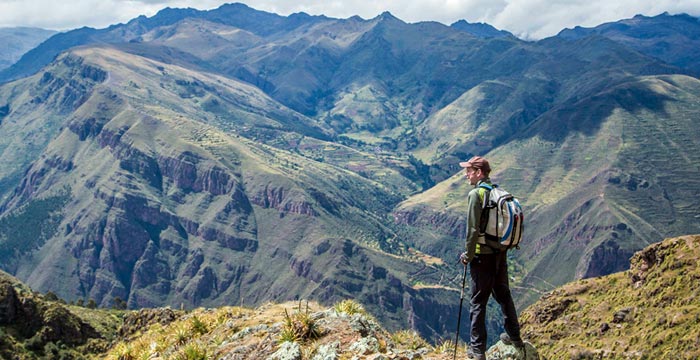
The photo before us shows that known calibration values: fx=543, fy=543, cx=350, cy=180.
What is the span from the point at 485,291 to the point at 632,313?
2273 inches

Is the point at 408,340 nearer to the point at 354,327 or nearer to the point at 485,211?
the point at 354,327

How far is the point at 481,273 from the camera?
18375 millimetres

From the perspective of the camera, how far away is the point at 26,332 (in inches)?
2250

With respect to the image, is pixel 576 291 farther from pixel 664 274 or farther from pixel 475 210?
pixel 475 210

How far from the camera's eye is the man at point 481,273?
57.7ft

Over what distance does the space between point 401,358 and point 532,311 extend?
6700cm

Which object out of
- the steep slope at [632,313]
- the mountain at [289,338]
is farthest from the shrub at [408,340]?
the steep slope at [632,313]

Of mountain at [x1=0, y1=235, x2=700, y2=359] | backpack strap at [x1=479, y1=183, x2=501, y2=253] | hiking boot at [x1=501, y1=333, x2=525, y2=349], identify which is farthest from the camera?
mountain at [x1=0, y1=235, x2=700, y2=359]

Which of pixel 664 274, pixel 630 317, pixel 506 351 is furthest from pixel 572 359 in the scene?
pixel 506 351

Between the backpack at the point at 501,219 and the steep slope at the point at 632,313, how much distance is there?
44.0 metres

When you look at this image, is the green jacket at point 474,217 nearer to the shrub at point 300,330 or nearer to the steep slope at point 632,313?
the shrub at point 300,330

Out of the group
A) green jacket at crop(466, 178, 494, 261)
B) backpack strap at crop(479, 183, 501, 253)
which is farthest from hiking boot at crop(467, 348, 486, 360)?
backpack strap at crop(479, 183, 501, 253)

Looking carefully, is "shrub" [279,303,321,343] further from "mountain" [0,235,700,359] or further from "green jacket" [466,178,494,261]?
"green jacket" [466,178,494,261]

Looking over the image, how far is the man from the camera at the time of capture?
57.7 feet
